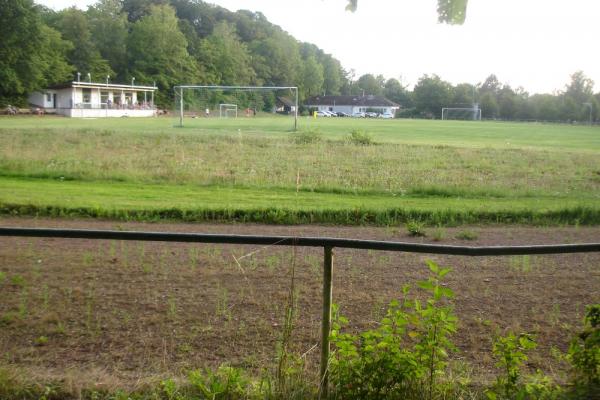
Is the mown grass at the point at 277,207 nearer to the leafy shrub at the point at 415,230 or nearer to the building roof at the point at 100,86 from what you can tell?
the leafy shrub at the point at 415,230

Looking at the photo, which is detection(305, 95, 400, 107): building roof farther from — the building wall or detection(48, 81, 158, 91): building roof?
detection(48, 81, 158, 91): building roof

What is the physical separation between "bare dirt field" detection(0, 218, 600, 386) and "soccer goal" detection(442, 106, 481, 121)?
3466 inches

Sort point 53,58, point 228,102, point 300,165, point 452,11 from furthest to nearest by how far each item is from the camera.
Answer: point 53,58
point 228,102
point 300,165
point 452,11

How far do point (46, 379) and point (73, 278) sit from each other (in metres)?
3.05

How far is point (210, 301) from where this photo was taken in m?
6.84

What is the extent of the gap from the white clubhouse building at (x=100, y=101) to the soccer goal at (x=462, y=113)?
47.1 metres

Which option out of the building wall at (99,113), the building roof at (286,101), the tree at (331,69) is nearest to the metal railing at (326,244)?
the tree at (331,69)

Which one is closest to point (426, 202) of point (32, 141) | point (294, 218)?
point (294, 218)

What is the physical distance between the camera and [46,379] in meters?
4.50

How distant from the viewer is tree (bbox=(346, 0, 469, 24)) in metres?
2.53

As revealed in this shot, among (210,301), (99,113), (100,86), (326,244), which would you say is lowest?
(210,301)

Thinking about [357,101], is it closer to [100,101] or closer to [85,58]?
[100,101]

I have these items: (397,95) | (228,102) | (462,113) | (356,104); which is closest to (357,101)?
(356,104)

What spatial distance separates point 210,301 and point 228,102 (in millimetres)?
40784
